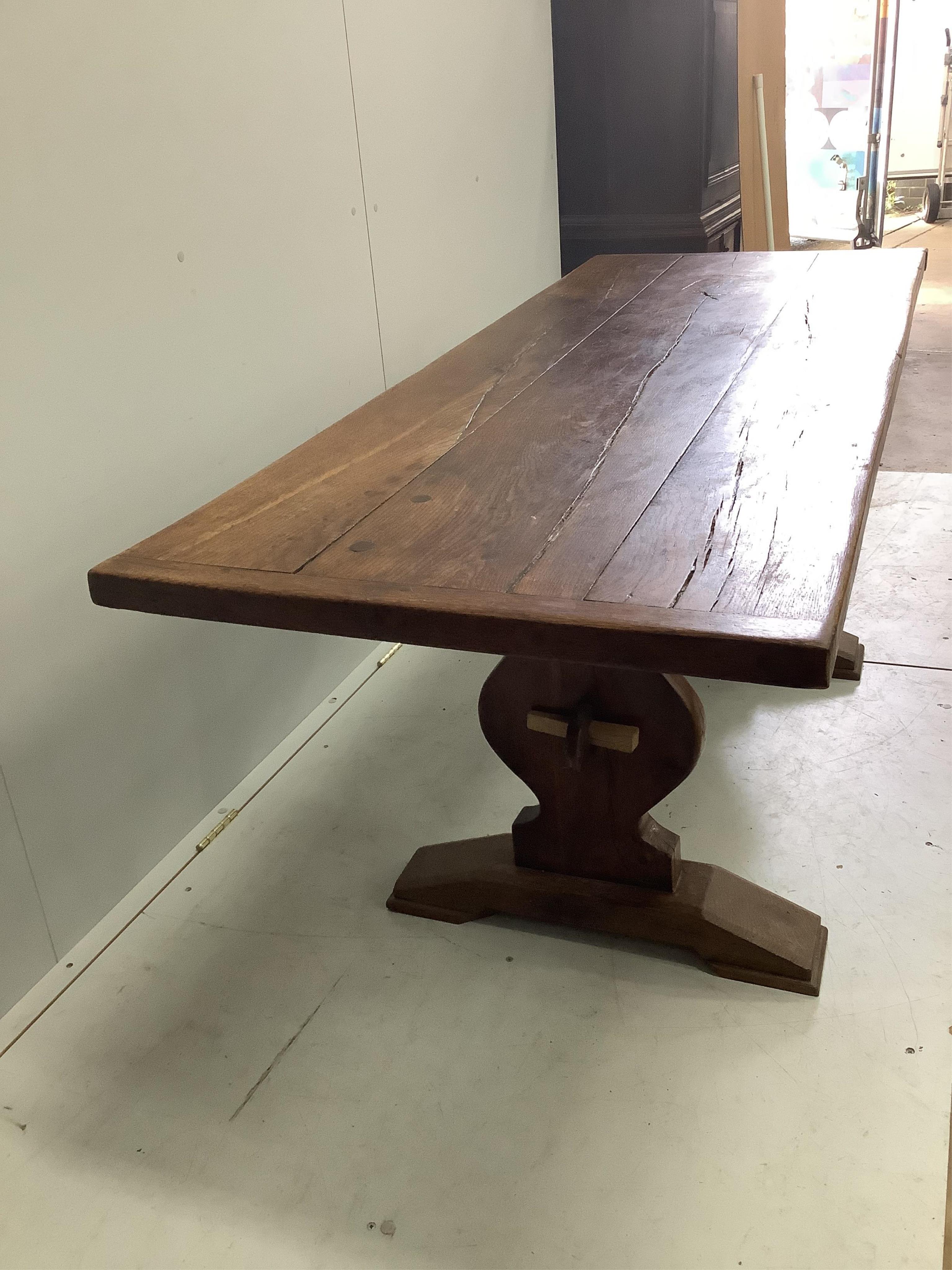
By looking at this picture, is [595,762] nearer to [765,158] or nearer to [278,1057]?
[278,1057]

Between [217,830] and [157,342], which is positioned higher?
[157,342]

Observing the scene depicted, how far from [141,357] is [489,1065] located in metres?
1.22

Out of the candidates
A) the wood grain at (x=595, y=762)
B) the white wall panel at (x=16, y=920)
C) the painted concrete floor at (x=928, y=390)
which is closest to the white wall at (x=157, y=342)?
the white wall panel at (x=16, y=920)

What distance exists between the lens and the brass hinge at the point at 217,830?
1.94 m

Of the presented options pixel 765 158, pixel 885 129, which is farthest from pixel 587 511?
pixel 885 129

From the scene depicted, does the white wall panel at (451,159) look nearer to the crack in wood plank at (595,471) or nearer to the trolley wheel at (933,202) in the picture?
the crack in wood plank at (595,471)

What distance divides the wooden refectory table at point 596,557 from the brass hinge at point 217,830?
0.42m

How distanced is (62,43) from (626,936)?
5.05 feet

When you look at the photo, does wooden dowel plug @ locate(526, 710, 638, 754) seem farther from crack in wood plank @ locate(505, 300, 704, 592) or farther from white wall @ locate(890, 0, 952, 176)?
white wall @ locate(890, 0, 952, 176)

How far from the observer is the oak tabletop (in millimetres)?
1050

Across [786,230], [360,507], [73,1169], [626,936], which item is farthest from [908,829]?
[786,230]

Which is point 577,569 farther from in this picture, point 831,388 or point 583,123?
point 583,123

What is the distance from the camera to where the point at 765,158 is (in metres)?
4.36

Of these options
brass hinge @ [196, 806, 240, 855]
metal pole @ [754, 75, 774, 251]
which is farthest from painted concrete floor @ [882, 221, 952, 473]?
brass hinge @ [196, 806, 240, 855]
